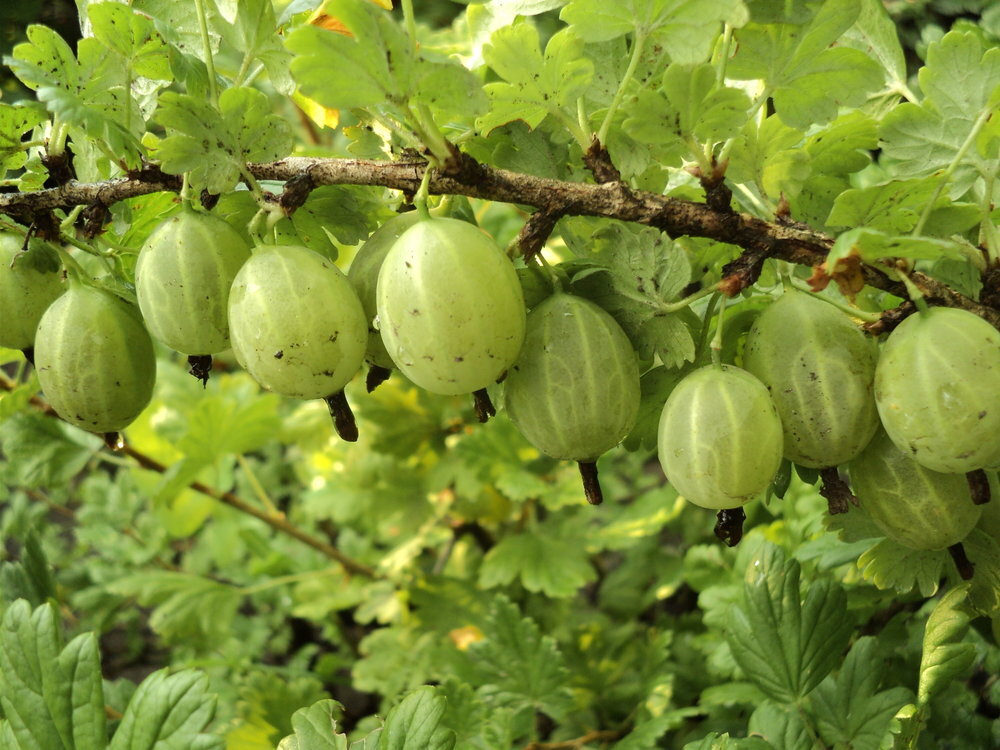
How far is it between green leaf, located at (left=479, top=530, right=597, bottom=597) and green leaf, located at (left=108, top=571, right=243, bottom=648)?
0.42 meters

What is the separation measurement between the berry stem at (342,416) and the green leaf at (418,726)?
0.24 metres

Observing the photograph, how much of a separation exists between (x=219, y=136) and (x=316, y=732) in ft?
1.56

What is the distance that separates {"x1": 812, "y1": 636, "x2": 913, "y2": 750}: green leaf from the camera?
762 mm

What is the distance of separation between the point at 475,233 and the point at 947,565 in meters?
0.50

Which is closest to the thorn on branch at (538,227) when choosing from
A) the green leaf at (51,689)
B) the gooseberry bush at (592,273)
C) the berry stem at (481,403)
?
the gooseberry bush at (592,273)

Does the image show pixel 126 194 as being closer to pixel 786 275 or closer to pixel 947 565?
pixel 786 275

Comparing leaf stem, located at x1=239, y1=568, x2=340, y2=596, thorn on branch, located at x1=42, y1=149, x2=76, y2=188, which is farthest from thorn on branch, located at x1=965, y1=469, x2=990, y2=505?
leaf stem, located at x1=239, y1=568, x2=340, y2=596

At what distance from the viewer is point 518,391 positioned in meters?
0.62

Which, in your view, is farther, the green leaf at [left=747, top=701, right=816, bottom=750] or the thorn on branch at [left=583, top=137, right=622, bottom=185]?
the green leaf at [left=747, top=701, right=816, bottom=750]

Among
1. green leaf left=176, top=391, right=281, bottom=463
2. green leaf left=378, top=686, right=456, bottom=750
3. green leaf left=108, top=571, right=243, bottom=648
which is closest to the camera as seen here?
green leaf left=378, top=686, right=456, bottom=750

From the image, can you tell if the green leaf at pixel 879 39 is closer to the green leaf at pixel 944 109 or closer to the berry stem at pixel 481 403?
the green leaf at pixel 944 109

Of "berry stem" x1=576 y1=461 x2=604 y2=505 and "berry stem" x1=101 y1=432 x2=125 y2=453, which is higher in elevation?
"berry stem" x1=576 y1=461 x2=604 y2=505

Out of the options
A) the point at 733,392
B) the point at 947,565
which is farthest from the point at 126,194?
the point at 947,565

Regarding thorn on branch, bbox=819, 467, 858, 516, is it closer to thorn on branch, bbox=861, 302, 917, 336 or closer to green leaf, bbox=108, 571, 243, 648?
thorn on branch, bbox=861, 302, 917, 336
